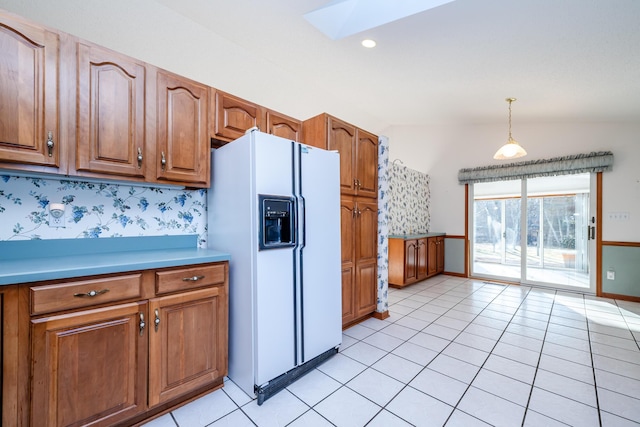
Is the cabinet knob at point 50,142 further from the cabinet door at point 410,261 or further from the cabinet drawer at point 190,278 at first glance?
the cabinet door at point 410,261

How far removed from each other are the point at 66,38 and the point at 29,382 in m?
1.80

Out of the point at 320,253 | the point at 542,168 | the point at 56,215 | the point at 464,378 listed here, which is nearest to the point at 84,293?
the point at 56,215

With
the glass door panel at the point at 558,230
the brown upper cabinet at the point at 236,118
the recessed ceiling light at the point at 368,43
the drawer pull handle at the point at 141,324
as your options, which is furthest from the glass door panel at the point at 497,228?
the drawer pull handle at the point at 141,324

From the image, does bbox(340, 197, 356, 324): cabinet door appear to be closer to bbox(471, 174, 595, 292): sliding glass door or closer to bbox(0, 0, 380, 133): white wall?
bbox(0, 0, 380, 133): white wall

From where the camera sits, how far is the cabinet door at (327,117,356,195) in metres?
2.63

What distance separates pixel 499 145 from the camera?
4.88m

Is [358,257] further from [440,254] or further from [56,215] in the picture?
[440,254]

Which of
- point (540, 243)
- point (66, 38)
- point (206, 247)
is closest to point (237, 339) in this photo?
point (206, 247)

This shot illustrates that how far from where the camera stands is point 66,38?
1.51 m

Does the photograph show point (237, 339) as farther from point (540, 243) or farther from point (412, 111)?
point (540, 243)

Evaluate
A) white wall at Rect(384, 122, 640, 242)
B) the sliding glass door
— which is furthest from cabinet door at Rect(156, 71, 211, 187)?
the sliding glass door

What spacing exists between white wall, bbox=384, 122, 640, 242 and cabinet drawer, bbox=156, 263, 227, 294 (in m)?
4.97

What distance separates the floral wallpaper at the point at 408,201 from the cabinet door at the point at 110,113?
391 cm

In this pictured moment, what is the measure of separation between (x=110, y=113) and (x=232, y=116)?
83 cm
